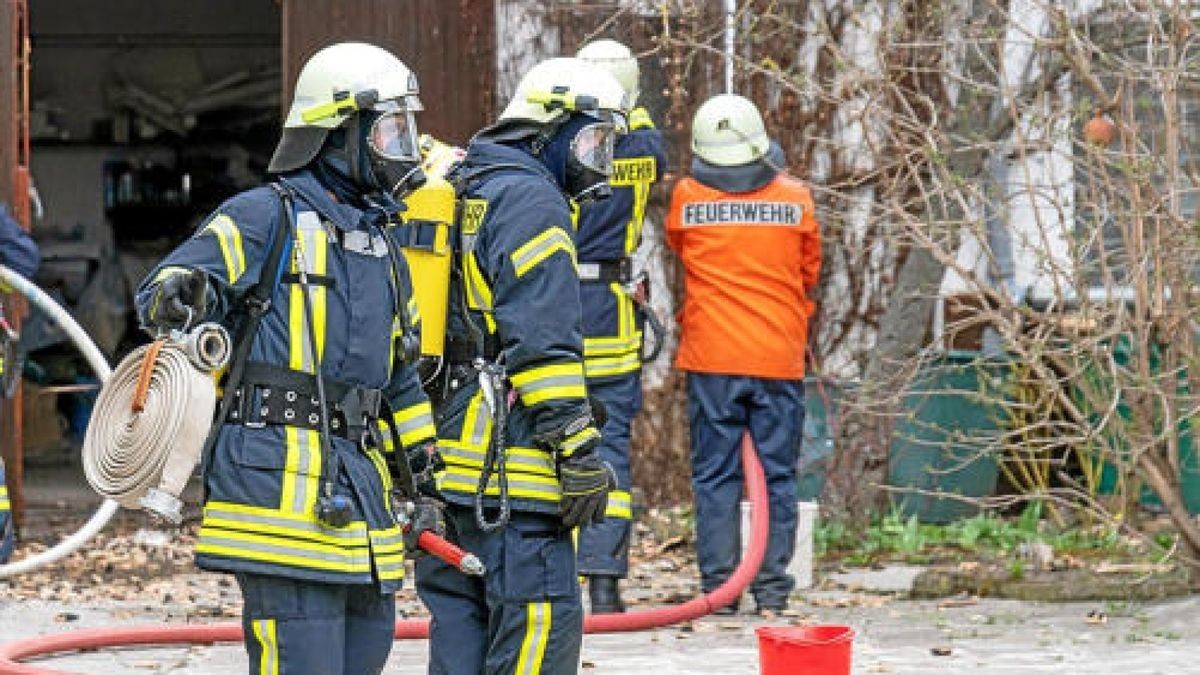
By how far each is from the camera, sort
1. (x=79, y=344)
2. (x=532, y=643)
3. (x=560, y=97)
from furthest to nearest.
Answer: (x=79, y=344), (x=560, y=97), (x=532, y=643)

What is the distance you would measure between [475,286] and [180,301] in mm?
1311

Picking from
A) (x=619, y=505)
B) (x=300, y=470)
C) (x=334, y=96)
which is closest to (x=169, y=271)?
(x=300, y=470)

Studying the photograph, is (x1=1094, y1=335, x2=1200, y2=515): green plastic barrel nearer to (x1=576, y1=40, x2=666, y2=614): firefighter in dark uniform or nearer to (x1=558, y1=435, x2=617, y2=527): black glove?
Answer: (x1=576, y1=40, x2=666, y2=614): firefighter in dark uniform

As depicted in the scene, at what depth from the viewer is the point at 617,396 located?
9.34 m

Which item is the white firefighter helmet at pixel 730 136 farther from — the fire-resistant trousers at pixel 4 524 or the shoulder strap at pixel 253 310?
the shoulder strap at pixel 253 310

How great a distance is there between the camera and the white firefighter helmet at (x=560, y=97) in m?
6.48

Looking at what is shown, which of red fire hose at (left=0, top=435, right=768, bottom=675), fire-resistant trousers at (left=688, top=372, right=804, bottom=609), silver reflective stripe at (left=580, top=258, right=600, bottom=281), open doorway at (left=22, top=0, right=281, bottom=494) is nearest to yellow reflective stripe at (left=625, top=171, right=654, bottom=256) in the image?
silver reflective stripe at (left=580, top=258, right=600, bottom=281)

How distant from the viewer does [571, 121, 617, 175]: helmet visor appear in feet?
21.4

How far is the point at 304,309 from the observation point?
5.36m

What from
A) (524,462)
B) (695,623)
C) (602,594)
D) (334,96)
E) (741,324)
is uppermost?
(334,96)

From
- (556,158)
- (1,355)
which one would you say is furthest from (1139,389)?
(1,355)

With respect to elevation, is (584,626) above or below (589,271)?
below

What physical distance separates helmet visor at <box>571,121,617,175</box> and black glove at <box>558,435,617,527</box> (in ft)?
2.81

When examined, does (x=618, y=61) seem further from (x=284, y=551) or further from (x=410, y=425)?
(x=284, y=551)
